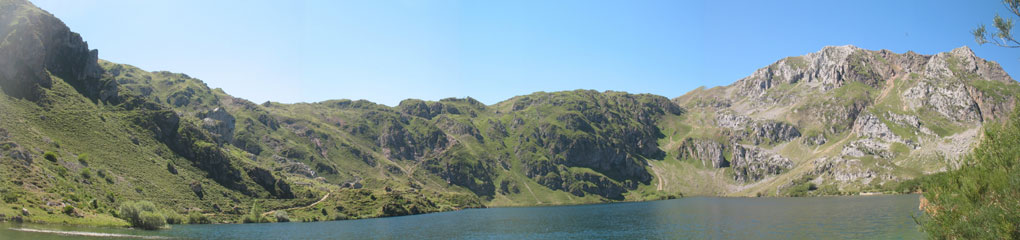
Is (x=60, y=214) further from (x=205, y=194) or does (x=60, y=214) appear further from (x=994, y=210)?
(x=994, y=210)

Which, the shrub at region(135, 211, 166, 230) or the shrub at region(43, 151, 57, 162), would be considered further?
the shrub at region(43, 151, 57, 162)

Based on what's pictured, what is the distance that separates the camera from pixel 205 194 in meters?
197

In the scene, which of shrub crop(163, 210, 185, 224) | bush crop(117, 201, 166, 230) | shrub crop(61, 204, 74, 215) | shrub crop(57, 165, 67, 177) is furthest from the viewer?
shrub crop(163, 210, 185, 224)

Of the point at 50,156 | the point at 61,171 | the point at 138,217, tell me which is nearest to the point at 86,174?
the point at 61,171

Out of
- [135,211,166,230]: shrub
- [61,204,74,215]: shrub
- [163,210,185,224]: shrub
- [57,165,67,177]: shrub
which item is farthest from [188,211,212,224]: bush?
[61,204,74,215]: shrub

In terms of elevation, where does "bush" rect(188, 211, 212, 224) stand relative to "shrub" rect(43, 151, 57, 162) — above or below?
below

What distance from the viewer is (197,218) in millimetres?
168250

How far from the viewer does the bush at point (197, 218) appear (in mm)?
166462

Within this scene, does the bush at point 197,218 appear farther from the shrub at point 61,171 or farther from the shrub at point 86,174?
the shrub at point 61,171

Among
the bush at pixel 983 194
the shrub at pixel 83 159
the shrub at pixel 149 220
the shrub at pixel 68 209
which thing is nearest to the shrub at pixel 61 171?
the shrub at pixel 83 159

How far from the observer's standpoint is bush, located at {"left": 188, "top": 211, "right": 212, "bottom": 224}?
16646cm

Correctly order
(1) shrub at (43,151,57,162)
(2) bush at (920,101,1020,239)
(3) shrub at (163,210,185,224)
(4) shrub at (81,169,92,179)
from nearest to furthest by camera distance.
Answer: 1. (2) bush at (920,101,1020,239)
2. (1) shrub at (43,151,57,162)
3. (4) shrub at (81,169,92,179)
4. (3) shrub at (163,210,185,224)

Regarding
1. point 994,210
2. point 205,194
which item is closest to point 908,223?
point 994,210

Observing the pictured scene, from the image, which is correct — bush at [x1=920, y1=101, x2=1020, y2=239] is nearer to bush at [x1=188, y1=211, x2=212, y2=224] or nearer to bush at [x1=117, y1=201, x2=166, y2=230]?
bush at [x1=117, y1=201, x2=166, y2=230]
